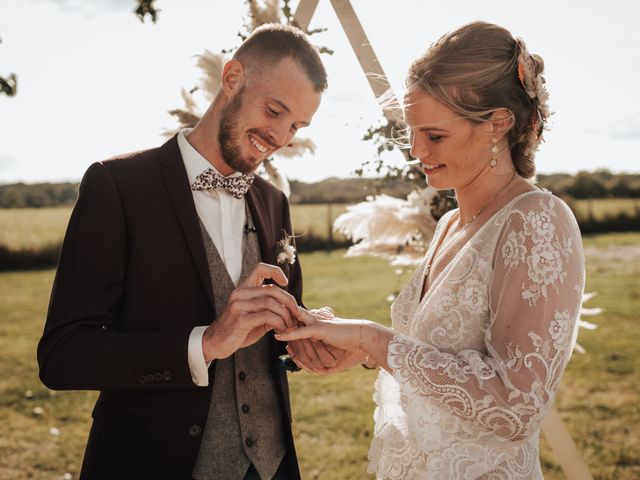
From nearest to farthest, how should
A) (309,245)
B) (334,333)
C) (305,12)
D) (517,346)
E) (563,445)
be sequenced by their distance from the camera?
(517,346) → (334,333) → (305,12) → (563,445) → (309,245)

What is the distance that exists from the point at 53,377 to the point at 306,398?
5460 millimetres

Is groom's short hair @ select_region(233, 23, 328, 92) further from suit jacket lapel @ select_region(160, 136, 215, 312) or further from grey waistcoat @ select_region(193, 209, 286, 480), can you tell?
grey waistcoat @ select_region(193, 209, 286, 480)

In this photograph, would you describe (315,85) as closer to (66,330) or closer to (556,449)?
(66,330)

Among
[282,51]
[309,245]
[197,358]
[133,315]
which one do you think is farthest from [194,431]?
[309,245]

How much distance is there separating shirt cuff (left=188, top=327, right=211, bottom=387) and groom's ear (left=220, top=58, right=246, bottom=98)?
1.05 metres

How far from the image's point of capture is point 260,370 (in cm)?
238

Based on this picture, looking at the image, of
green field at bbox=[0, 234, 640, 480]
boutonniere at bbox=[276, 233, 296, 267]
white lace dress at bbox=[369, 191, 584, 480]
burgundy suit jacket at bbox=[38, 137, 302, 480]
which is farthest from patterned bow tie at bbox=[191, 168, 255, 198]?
green field at bbox=[0, 234, 640, 480]

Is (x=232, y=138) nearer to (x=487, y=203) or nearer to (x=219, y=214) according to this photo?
(x=219, y=214)

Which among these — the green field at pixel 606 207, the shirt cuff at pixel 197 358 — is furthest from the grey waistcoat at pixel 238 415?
the green field at pixel 606 207

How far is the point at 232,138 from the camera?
2438 mm

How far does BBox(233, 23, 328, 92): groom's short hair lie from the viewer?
2.49 m

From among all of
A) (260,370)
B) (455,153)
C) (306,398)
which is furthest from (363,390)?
(455,153)

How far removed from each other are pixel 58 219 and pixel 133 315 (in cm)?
1654

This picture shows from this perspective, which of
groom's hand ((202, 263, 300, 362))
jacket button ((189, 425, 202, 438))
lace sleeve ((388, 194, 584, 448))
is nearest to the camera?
lace sleeve ((388, 194, 584, 448))
